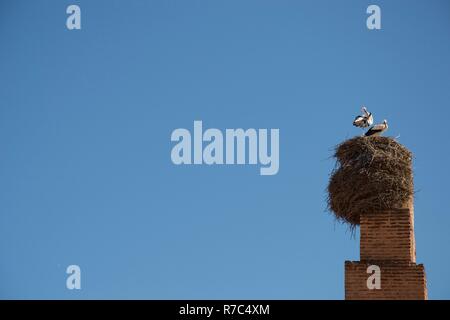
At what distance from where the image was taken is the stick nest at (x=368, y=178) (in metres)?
22.0

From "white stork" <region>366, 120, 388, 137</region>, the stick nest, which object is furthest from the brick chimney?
"white stork" <region>366, 120, 388, 137</region>

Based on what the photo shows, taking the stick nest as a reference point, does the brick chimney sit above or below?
below

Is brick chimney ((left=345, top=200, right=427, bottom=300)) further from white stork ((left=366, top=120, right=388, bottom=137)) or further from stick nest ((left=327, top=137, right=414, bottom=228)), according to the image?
white stork ((left=366, top=120, right=388, bottom=137))

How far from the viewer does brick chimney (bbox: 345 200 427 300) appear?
2123 centimetres

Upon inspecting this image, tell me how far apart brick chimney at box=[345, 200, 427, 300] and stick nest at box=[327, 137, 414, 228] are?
191mm

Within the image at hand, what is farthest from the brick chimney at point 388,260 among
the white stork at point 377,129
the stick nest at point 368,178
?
the white stork at point 377,129

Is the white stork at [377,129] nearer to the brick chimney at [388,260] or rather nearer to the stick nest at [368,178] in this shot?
the stick nest at [368,178]

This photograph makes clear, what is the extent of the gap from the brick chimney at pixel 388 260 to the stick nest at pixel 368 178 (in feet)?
0.63

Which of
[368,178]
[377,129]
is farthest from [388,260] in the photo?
[377,129]

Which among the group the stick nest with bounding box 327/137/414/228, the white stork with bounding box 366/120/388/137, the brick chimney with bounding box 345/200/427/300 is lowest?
the brick chimney with bounding box 345/200/427/300

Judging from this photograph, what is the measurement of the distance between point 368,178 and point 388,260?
132cm
